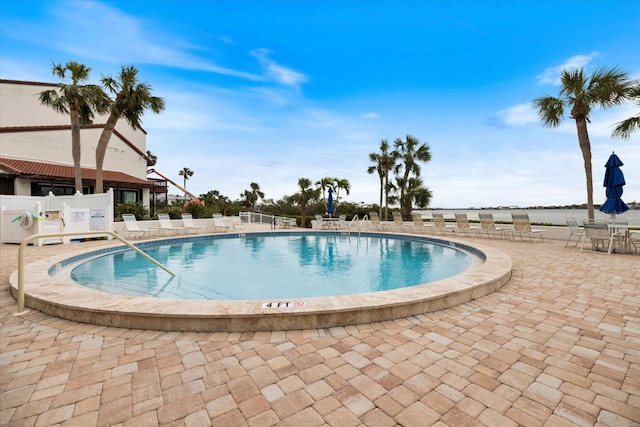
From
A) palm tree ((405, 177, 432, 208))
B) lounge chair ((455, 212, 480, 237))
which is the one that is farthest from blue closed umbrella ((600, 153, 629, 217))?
palm tree ((405, 177, 432, 208))

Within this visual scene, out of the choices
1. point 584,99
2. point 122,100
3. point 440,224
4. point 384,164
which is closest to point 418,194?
point 384,164

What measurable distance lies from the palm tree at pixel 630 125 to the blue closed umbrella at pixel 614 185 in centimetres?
219

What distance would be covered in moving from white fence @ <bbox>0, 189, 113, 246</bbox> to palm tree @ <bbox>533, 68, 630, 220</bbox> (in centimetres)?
1868

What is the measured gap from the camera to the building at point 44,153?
54.6ft

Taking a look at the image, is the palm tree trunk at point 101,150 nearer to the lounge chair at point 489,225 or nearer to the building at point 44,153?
the building at point 44,153

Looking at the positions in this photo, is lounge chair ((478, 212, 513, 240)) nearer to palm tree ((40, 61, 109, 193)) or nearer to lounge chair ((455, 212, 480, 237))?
lounge chair ((455, 212, 480, 237))

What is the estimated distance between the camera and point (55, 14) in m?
7.89

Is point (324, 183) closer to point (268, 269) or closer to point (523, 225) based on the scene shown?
point (523, 225)

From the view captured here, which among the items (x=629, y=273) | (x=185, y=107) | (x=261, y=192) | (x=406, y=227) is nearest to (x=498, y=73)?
(x=406, y=227)

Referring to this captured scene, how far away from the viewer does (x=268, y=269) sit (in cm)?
770

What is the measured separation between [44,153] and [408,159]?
2695 cm

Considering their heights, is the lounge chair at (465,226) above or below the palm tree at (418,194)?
below

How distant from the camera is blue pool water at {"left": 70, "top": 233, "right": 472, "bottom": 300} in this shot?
5.78 meters

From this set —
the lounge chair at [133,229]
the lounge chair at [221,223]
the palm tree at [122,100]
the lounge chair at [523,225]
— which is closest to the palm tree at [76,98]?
the palm tree at [122,100]
